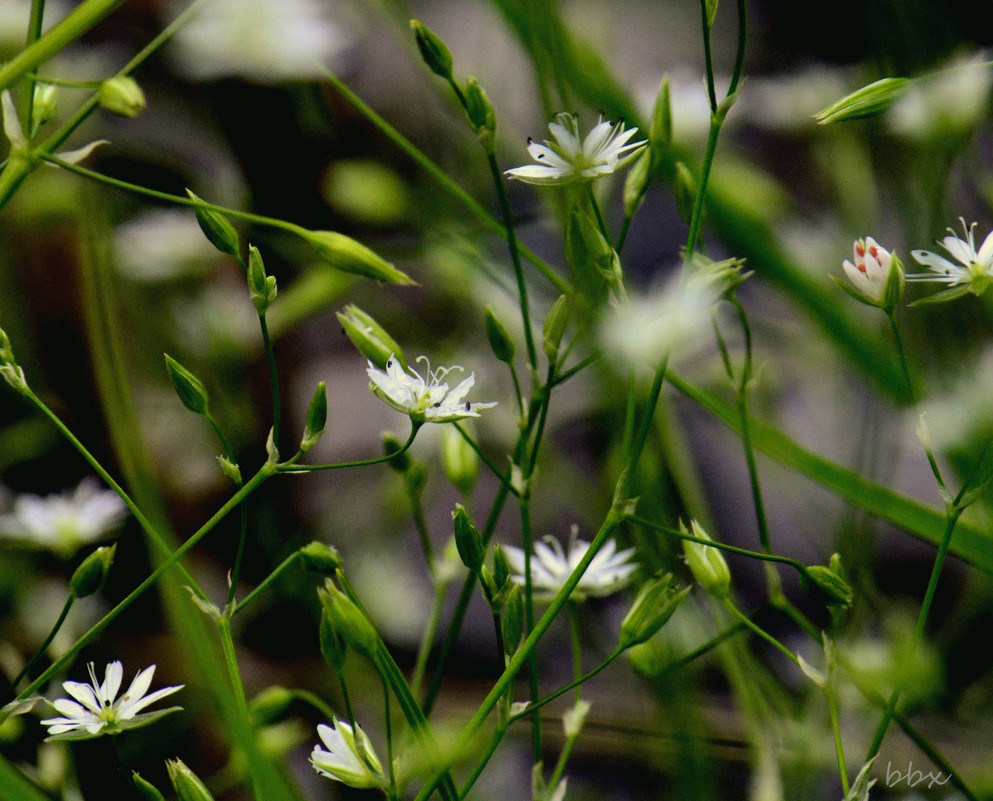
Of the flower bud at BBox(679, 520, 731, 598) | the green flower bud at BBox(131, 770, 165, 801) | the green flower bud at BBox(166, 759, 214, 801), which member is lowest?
the flower bud at BBox(679, 520, 731, 598)

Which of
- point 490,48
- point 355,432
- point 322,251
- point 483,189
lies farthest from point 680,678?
point 490,48

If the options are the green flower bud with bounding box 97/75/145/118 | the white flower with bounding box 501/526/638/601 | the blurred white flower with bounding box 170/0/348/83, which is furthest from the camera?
the blurred white flower with bounding box 170/0/348/83

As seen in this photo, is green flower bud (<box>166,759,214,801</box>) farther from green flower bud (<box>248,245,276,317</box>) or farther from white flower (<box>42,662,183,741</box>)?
green flower bud (<box>248,245,276,317</box>)

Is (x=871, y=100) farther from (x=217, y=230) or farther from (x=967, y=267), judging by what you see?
(x=217, y=230)

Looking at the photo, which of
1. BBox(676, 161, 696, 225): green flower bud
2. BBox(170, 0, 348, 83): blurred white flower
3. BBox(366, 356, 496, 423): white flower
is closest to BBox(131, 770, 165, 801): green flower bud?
BBox(366, 356, 496, 423): white flower

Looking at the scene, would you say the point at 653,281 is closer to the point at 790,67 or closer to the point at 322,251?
the point at 790,67

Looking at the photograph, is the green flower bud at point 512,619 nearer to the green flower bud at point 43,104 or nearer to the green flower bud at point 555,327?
the green flower bud at point 555,327

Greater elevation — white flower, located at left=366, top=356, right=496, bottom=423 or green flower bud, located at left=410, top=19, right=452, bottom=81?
green flower bud, located at left=410, top=19, right=452, bottom=81

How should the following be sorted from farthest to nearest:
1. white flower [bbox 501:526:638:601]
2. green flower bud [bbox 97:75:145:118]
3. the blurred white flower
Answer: the blurred white flower < white flower [bbox 501:526:638:601] < green flower bud [bbox 97:75:145:118]
